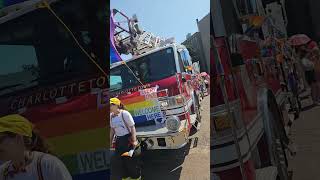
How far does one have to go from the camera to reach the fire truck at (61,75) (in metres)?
1.50

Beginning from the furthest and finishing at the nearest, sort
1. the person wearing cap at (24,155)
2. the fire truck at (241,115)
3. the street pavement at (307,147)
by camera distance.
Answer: the street pavement at (307,147) < the fire truck at (241,115) < the person wearing cap at (24,155)

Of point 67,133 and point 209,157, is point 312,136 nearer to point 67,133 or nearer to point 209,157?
point 209,157

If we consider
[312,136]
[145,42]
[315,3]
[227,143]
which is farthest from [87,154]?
[312,136]

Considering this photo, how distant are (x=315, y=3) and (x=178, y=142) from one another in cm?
124

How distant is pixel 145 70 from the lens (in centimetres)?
166

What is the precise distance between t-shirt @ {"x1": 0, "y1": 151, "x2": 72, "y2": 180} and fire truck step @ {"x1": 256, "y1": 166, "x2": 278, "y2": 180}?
98cm

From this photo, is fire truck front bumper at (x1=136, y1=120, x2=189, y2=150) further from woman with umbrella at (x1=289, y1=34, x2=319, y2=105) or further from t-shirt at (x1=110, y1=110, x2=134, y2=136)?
woman with umbrella at (x1=289, y1=34, x2=319, y2=105)

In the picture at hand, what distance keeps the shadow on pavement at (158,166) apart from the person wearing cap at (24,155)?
169mm

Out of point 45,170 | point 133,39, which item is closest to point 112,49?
point 133,39

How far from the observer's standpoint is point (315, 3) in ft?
7.67

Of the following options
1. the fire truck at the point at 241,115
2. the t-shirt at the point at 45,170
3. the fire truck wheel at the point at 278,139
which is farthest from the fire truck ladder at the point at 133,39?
the fire truck wheel at the point at 278,139

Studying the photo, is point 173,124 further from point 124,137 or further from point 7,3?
point 7,3

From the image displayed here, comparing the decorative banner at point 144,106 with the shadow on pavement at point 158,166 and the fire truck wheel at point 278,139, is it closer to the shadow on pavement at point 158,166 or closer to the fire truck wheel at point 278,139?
the shadow on pavement at point 158,166

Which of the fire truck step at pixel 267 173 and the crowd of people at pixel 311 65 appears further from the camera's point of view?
the crowd of people at pixel 311 65
